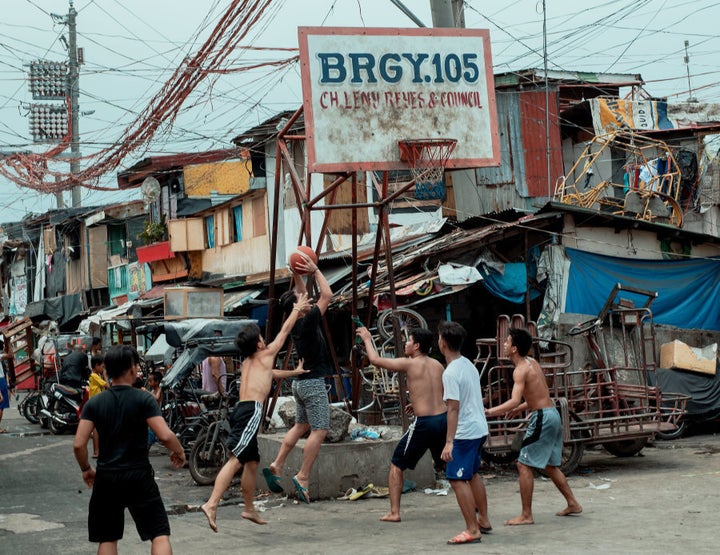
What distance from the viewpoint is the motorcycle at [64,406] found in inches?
747

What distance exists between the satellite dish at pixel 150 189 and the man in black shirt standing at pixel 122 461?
27004 mm

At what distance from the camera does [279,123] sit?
2455 cm

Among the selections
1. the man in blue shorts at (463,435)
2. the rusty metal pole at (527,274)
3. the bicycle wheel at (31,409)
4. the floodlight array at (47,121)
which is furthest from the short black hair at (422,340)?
the floodlight array at (47,121)

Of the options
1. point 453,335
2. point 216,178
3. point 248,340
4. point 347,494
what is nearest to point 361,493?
point 347,494

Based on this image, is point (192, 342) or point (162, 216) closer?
point (192, 342)

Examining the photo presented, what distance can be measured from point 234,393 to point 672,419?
5.79 meters

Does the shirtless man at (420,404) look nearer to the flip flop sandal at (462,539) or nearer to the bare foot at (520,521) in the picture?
the bare foot at (520,521)

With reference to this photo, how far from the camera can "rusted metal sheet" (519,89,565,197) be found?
22.8 meters

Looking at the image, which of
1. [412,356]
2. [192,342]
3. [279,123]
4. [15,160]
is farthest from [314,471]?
[15,160]

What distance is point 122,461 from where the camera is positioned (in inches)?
244

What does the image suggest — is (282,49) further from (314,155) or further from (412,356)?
(412,356)

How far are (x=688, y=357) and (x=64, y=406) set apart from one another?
457 inches

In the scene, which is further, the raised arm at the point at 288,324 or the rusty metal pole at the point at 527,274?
the rusty metal pole at the point at 527,274

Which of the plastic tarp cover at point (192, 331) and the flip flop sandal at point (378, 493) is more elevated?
the plastic tarp cover at point (192, 331)
